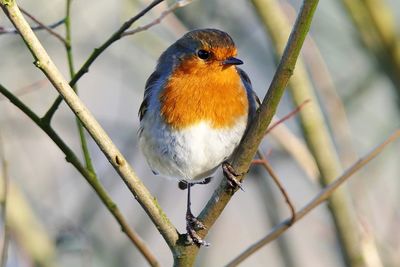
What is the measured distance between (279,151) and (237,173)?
181 cm

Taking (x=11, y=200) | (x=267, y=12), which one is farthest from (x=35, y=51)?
(x=11, y=200)

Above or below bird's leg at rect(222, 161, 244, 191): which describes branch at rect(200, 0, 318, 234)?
above

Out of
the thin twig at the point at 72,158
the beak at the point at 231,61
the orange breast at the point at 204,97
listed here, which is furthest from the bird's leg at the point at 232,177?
the beak at the point at 231,61

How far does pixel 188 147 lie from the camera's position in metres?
3.09

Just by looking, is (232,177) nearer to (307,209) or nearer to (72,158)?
(307,209)

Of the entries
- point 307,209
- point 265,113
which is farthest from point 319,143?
point 265,113

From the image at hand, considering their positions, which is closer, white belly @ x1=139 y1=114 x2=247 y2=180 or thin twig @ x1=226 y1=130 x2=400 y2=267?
thin twig @ x1=226 y1=130 x2=400 y2=267

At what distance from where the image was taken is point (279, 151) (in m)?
4.29

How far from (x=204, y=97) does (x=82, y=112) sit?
3.43ft

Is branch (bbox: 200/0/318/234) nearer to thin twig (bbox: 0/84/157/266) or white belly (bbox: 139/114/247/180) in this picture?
thin twig (bbox: 0/84/157/266)

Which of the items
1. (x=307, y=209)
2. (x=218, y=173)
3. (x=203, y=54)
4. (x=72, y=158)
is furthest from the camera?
(x=218, y=173)

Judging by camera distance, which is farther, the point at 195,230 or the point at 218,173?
the point at 218,173

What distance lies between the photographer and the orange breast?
10.2ft

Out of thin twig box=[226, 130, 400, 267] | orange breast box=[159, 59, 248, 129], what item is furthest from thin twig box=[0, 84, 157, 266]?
orange breast box=[159, 59, 248, 129]
